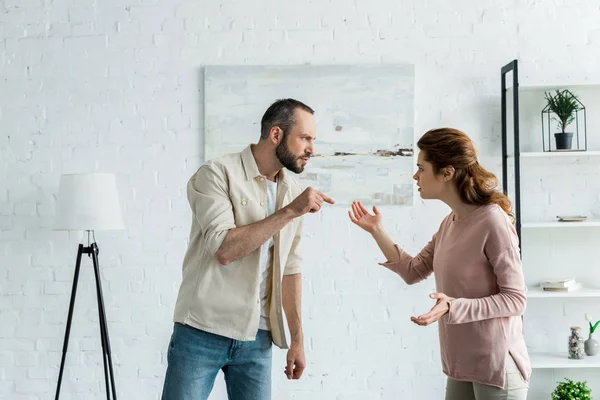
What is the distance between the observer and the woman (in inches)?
86.8

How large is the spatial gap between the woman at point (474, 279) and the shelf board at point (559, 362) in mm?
1562

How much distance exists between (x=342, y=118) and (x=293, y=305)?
5.44 ft

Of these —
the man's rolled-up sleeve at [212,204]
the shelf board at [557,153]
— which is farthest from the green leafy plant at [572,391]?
the man's rolled-up sleeve at [212,204]

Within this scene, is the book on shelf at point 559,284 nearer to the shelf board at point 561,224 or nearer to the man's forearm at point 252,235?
the shelf board at point 561,224

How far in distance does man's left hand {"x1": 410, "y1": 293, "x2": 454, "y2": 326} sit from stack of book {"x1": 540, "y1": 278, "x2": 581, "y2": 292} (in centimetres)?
189

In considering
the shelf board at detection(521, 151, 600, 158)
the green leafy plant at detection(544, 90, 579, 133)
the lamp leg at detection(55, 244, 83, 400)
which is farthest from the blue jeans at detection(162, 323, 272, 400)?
the green leafy plant at detection(544, 90, 579, 133)

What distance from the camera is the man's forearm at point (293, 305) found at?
2.58 metres

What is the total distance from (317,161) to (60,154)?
149 cm

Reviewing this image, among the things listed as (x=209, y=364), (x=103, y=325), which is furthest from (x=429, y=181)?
(x=103, y=325)

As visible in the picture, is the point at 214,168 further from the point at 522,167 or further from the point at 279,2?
the point at 522,167

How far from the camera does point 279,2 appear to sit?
403 centimetres

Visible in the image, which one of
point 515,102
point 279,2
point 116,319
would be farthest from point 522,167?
point 116,319

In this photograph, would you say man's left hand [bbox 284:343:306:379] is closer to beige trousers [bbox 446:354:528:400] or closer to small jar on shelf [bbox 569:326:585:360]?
beige trousers [bbox 446:354:528:400]

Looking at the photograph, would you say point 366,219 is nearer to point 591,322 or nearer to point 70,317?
point 70,317
